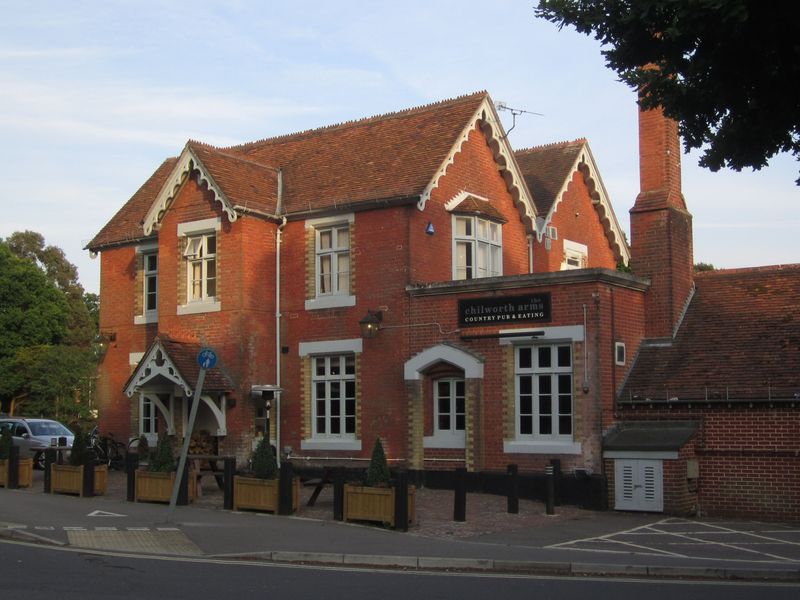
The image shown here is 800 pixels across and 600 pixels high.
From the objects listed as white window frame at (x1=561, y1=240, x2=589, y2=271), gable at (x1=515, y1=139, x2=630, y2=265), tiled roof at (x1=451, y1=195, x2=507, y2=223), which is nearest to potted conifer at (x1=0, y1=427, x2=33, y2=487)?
tiled roof at (x1=451, y1=195, x2=507, y2=223)

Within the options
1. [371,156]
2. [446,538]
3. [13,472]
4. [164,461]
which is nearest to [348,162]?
[371,156]

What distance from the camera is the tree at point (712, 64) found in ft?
32.3

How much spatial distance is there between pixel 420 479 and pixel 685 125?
503 inches

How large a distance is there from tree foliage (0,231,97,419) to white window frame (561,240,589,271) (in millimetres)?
27718

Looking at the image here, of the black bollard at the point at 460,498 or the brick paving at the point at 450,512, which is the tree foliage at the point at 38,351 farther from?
the black bollard at the point at 460,498

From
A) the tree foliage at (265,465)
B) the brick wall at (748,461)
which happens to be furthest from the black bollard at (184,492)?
the brick wall at (748,461)

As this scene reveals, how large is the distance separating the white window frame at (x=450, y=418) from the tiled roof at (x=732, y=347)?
3554 mm

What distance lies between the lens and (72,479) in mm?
21094

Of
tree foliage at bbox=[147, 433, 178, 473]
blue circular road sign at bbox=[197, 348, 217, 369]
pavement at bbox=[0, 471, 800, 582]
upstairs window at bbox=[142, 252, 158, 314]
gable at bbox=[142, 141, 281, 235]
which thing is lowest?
pavement at bbox=[0, 471, 800, 582]

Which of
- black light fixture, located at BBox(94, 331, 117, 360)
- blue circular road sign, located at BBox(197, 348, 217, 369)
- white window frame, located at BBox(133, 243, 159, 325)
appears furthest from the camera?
black light fixture, located at BBox(94, 331, 117, 360)

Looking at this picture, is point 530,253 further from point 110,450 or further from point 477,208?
point 110,450

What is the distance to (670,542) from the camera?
1551 centimetres

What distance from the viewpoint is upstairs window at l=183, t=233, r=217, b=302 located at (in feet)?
83.7

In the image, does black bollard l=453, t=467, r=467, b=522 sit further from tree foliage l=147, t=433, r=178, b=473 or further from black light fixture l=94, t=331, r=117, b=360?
black light fixture l=94, t=331, r=117, b=360
